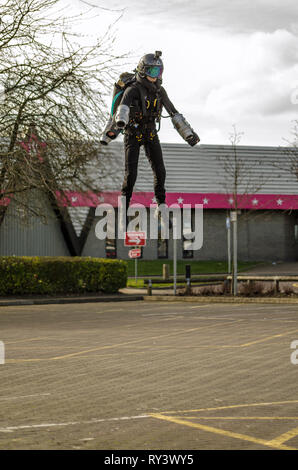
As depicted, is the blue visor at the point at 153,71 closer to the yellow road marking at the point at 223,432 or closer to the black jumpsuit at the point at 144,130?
the black jumpsuit at the point at 144,130

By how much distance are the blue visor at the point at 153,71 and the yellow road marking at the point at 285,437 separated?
11.8ft

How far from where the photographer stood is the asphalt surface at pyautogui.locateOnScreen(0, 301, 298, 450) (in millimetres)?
6770

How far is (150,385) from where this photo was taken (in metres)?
9.79

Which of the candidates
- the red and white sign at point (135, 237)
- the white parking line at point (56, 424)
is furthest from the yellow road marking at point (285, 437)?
the red and white sign at point (135, 237)

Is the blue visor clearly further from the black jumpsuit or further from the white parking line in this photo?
the white parking line

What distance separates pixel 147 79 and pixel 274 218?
162ft

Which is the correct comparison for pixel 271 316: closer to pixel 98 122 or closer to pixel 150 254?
pixel 98 122

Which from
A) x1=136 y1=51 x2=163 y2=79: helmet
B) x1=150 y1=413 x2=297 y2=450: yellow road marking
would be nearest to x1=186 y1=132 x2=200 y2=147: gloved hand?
x1=136 y1=51 x2=163 y2=79: helmet

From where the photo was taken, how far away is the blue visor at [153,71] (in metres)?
4.82

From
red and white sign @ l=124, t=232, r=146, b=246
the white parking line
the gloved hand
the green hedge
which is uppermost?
the gloved hand

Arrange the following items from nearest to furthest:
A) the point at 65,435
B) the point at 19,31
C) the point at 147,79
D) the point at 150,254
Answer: the point at 147,79
the point at 65,435
the point at 19,31
the point at 150,254

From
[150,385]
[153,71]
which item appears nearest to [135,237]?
[153,71]

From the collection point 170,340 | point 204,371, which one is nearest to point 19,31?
point 170,340

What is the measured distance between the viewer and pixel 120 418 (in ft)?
24.9
